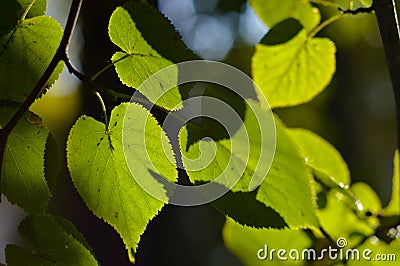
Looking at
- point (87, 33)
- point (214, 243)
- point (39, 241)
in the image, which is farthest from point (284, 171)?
point (214, 243)

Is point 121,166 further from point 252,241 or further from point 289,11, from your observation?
point 252,241

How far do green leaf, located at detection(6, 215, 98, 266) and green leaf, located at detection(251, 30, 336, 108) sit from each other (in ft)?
1.08

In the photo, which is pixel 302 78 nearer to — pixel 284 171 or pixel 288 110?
pixel 284 171

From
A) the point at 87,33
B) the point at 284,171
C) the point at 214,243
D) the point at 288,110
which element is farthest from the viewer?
the point at 214,243

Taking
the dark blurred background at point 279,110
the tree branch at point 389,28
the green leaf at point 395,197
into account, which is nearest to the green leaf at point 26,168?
the tree branch at point 389,28

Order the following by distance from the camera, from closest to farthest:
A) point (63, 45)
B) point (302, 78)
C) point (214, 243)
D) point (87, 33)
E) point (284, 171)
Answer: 1. point (63, 45)
2. point (284, 171)
3. point (302, 78)
4. point (87, 33)
5. point (214, 243)

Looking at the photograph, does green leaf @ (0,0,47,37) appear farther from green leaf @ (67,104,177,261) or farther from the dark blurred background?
the dark blurred background

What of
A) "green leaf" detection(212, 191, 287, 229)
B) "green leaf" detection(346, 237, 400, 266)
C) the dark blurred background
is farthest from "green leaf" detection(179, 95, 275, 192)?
the dark blurred background

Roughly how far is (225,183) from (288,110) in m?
4.61

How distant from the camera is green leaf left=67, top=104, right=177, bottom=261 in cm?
42

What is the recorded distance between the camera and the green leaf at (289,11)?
0.67 meters

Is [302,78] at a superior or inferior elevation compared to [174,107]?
inferior

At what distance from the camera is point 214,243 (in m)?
6.96

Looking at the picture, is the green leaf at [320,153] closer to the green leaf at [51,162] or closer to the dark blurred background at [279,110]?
the green leaf at [51,162]
